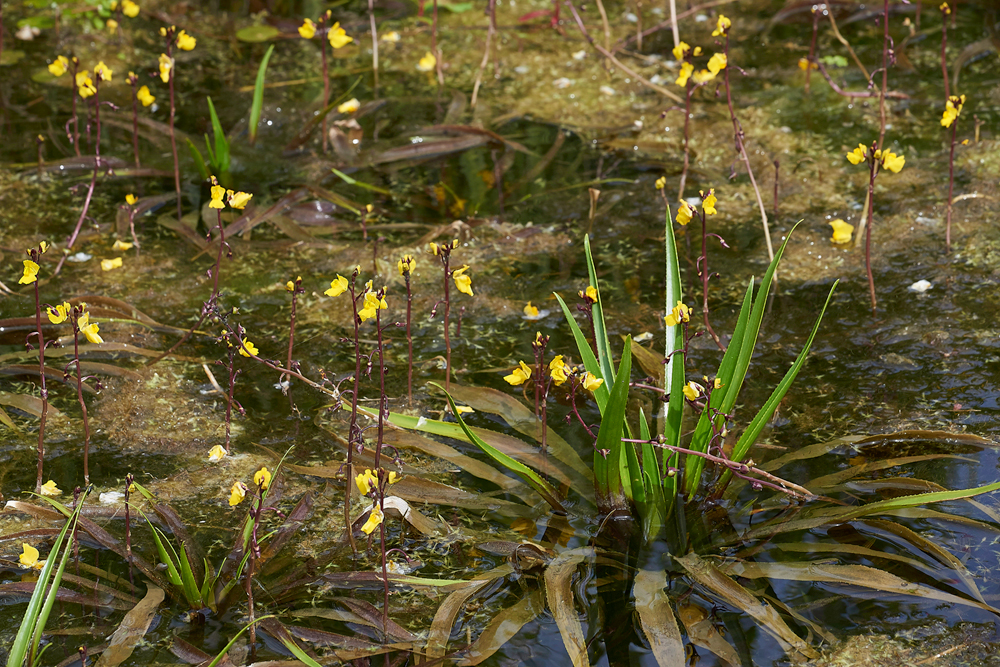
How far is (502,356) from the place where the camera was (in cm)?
308

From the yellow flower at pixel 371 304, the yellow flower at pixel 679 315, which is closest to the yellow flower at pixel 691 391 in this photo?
the yellow flower at pixel 679 315

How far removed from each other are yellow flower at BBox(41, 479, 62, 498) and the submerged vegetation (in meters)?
0.05

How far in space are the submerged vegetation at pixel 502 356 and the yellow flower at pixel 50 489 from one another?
5 cm

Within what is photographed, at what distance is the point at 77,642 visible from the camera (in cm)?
206

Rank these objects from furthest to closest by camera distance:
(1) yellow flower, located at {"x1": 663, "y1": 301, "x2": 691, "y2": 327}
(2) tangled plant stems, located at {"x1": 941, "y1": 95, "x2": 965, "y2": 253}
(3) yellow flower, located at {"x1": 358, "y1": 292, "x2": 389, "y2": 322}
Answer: (2) tangled plant stems, located at {"x1": 941, "y1": 95, "x2": 965, "y2": 253}, (1) yellow flower, located at {"x1": 663, "y1": 301, "x2": 691, "y2": 327}, (3) yellow flower, located at {"x1": 358, "y1": 292, "x2": 389, "y2": 322}

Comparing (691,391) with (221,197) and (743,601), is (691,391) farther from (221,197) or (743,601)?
(221,197)

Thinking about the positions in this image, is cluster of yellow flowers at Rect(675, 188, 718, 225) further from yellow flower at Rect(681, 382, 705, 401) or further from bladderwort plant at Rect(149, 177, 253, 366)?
bladderwort plant at Rect(149, 177, 253, 366)

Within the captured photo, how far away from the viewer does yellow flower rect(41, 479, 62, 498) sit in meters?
2.37

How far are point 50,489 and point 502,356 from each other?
143 centimetres

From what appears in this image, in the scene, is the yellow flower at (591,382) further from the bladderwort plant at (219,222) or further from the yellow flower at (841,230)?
the yellow flower at (841,230)

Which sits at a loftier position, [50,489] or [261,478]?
[261,478]

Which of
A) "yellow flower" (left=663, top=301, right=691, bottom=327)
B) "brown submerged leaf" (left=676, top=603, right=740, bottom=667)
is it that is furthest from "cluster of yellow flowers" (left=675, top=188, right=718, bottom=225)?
"brown submerged leaf" (left=676, top=603, right=740, bottom=667)

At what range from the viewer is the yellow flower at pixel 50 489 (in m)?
2.37

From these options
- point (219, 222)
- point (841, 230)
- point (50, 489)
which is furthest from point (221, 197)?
point (841, 230)
